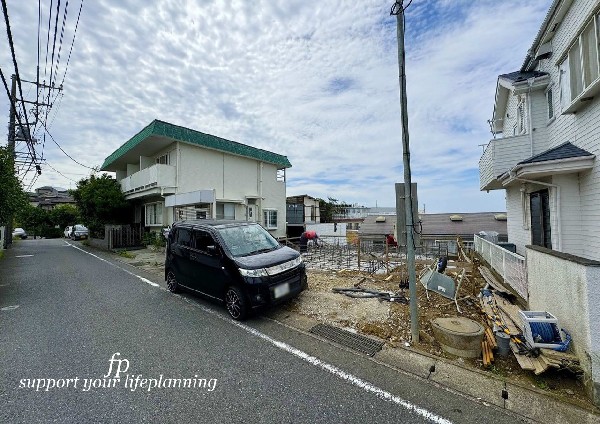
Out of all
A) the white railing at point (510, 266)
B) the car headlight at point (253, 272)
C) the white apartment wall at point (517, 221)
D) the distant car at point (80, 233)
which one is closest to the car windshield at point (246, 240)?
the car headlight at point (253, 272)

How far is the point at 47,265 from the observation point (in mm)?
11398

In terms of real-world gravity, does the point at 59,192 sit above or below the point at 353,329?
above

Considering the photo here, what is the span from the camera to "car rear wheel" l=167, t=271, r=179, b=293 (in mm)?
6699

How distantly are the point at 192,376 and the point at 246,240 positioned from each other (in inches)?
117

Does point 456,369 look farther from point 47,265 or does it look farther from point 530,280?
point 47,265

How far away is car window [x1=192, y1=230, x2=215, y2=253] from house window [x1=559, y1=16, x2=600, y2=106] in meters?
7.68

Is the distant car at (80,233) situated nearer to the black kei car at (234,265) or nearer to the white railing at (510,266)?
the black kei car at (234,265)

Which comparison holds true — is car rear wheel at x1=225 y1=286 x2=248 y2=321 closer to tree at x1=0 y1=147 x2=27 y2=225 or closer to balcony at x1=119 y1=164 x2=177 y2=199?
tree at x1=0 y1=147 x2=27 y2=225

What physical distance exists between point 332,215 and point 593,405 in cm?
3681

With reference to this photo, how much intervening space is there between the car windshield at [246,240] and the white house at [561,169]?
4.71m

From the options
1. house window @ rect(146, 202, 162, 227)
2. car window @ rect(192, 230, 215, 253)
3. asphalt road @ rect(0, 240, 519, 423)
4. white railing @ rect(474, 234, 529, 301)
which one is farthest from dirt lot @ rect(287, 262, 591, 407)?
house window @ rect(146, 202, 162, 227)

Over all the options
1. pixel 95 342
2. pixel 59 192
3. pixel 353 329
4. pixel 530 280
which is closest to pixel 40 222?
pixel 59 192

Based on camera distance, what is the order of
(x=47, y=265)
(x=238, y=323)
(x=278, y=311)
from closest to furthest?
(x=238, y=323) < (x=278, y=311) < (x=47, y=265)

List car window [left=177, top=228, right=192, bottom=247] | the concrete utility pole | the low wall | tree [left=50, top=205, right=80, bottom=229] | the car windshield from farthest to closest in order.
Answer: tree [left=50, top=205, right=80, bottom=229] < car window [left=177, top=228, right=192, bottom=247] < the car windshield < the concrete utility pole < the low wall
